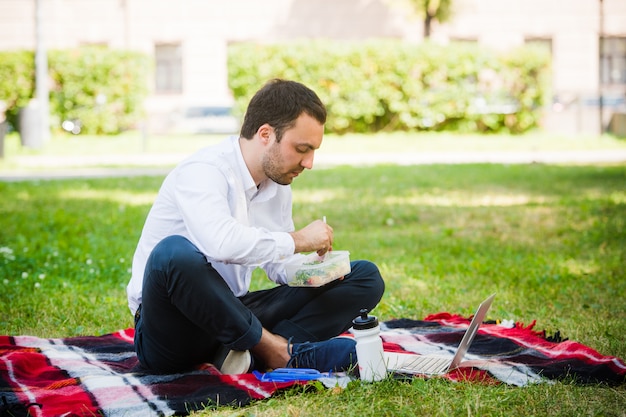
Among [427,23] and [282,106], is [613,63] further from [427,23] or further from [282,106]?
[282,106]

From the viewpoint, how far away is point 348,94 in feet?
63.9

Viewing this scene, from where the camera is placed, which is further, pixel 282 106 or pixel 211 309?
pixel 282 106

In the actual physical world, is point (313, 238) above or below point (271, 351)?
above

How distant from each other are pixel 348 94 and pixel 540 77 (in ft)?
15.6

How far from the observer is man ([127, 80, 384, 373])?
10.3 ft

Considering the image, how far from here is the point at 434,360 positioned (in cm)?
349

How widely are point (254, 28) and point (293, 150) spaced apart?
23838mm

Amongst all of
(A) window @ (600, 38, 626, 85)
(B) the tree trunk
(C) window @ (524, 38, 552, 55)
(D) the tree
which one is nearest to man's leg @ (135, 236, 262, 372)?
(D) the tree

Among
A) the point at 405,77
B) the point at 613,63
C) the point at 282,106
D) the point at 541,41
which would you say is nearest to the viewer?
the point at 282,106

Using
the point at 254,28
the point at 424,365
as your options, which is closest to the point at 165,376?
the point at 424,365

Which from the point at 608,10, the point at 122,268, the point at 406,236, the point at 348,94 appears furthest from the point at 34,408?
the point at 608,10

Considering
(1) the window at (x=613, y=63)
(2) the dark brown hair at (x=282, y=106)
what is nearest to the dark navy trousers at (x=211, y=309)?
(2) the dark brown hair at (x=282, y=106)

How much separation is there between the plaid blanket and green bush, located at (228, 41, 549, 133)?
15646 millimetres

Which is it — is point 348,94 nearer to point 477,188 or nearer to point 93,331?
point 477,188
